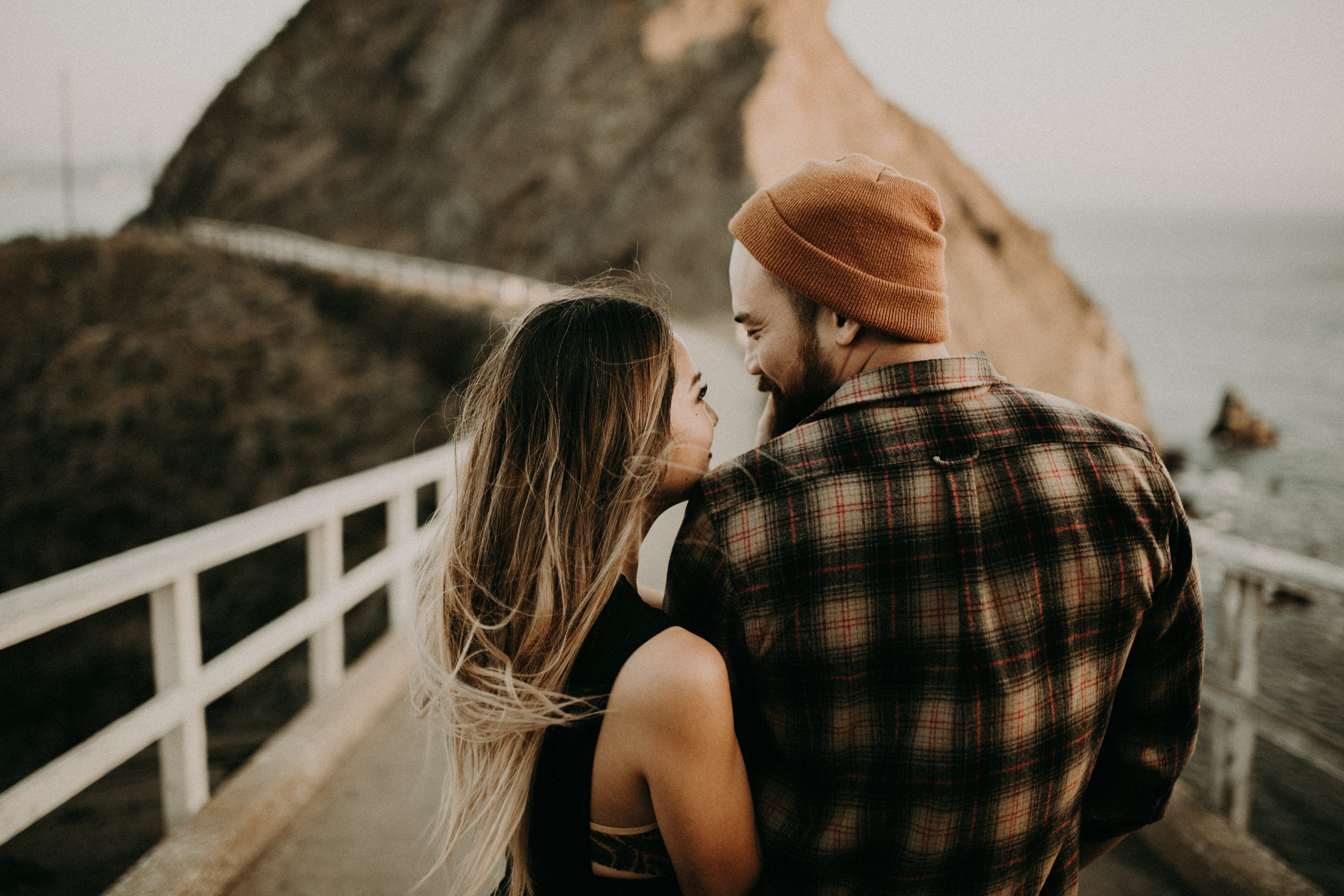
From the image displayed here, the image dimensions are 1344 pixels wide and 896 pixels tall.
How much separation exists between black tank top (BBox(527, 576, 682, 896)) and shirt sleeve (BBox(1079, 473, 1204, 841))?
3.10 feet

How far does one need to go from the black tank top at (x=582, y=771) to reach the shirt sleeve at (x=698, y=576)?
7cm

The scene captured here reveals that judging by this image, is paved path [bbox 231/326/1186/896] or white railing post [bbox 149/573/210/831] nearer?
white railing post [bbox 149/573/210/831]

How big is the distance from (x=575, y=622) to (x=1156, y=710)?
1189 millimetres

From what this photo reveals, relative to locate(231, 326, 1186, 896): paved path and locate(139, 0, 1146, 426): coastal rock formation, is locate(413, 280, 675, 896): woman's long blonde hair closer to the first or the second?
locate(231, 326, 1186, 896): paved path

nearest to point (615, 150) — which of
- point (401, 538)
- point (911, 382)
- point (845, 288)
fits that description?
point (401, 538)

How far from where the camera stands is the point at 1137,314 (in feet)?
253

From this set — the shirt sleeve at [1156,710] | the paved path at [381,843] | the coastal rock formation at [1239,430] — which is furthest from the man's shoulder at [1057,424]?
the coastal rock formation at [1239,430]

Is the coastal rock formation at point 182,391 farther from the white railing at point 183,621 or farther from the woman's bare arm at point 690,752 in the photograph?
the woman's bare arm at point 690,752

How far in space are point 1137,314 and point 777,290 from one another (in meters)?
88.7

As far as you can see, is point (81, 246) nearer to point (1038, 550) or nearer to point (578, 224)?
point (578, 224)

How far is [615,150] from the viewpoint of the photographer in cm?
3002

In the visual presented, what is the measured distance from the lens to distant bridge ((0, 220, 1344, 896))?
215 centimetres

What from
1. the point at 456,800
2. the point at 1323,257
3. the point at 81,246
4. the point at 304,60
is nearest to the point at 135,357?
the point at 81,246

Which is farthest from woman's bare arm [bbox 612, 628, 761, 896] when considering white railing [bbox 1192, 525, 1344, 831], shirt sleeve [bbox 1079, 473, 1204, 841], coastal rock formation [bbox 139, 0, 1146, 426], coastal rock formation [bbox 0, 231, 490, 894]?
coastal rock formation [bbox 139, 0, 1146, 426]
